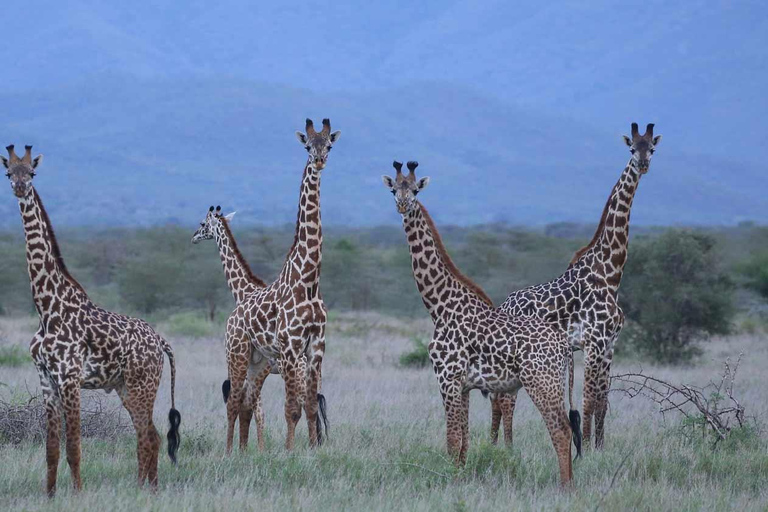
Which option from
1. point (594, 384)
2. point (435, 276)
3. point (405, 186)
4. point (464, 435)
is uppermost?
point (405, 186)

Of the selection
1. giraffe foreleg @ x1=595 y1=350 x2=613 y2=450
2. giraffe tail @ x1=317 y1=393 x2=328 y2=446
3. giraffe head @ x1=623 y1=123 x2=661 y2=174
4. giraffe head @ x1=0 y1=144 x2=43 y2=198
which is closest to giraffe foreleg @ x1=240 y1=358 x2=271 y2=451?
giraffe tail @ x1=317 y1=393 x2=328 y2=446

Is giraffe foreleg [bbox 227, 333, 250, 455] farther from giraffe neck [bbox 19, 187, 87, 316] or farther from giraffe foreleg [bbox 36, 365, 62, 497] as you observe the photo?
giraffe foreleg [bbox 36, 365, 62, 497]

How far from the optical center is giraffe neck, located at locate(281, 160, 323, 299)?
30.1ft

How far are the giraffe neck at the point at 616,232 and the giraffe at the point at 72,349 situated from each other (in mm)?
4284

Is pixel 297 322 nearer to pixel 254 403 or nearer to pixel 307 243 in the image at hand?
pixel 307 243

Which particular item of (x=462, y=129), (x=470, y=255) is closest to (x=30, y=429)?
(x=470, y=255)

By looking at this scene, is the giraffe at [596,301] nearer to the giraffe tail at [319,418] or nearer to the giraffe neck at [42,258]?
the giraffe tail at [319,418]

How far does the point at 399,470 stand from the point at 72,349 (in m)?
2.55

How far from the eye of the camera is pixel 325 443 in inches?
363

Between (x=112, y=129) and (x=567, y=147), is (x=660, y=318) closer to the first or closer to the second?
(x=112, y=129)

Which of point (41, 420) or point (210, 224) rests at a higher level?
point (210, 224)

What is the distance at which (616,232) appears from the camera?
995cm

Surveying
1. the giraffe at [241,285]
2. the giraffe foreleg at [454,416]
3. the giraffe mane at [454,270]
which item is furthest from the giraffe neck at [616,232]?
the giraffe at [241,285]

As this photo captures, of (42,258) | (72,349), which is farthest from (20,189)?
(72,349)
